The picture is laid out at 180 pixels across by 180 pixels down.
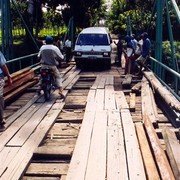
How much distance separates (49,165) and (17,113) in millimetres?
3381

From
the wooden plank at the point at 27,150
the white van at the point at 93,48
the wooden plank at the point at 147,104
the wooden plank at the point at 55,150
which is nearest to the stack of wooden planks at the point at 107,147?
the wooden plank at the point at 55,150

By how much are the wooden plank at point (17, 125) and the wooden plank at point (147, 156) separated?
2.32 m

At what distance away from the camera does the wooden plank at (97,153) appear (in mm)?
5213

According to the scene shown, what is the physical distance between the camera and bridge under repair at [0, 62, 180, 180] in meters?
5.37

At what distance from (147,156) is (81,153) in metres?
1.02

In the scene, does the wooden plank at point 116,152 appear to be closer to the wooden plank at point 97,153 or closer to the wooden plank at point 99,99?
the wooden plank at point 97,153

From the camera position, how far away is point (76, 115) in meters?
9.04

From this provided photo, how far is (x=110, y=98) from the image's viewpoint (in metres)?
10.9

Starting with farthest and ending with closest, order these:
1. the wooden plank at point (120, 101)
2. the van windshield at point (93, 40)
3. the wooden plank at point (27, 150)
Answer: the van windshield at point (93, 40) < the wooden plank at point (120, 101) < the wooden plank at point (27, 150)

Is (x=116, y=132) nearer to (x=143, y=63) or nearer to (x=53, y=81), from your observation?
(x=53, y=81)

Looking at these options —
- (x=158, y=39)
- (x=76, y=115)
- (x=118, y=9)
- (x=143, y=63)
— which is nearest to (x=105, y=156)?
(x=76, y=115)

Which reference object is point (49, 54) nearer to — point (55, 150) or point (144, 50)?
point (55, 150)

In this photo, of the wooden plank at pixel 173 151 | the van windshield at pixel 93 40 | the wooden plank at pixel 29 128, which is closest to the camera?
the wooden plank at pixel 173 151

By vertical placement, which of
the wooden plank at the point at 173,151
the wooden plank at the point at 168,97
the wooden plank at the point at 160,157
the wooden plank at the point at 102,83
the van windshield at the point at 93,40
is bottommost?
the wooden plank at the point at 102,83
